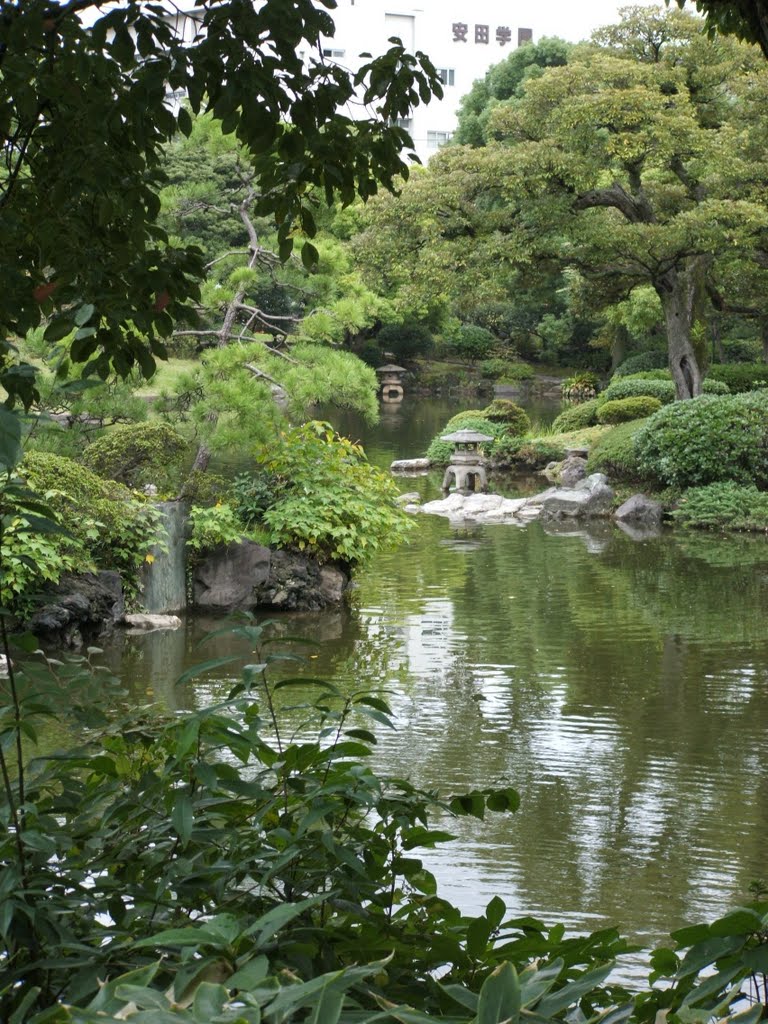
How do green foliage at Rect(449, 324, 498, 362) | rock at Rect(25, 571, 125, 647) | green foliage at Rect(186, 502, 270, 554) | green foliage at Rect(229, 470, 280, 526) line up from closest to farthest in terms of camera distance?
rock at Rect(25, 571, 125, 647), green foliage at Rect(186, 502, 270, 554), green foliage at Rect(229, 470, 280, 526), green foliage at Rect(449, 324, 498, 362)

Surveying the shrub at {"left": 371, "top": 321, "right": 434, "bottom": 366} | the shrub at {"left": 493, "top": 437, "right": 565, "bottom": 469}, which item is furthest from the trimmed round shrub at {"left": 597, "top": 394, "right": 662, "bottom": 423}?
the shrub at {"left": 371, "top": 321, "right": 434, "bottom": 366}

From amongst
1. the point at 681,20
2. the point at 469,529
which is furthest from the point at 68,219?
the point at 681,20

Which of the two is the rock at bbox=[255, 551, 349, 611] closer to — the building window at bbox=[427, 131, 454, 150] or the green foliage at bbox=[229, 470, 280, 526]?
the green foliage at bbox=[229, 470, 280, 526]

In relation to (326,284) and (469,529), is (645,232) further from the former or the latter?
(326,284)

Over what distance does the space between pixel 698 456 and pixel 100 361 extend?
13.8 m

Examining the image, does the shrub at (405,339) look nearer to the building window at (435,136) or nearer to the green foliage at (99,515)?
the building window at (435,136)

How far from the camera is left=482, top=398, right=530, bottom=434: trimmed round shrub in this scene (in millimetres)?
21781

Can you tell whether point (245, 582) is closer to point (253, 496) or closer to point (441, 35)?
point (253, 496)

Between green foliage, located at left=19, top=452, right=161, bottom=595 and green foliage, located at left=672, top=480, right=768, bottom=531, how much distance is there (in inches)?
318

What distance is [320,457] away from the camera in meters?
10.2

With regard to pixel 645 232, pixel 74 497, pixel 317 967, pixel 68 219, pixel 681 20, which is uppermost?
pixel 681 20

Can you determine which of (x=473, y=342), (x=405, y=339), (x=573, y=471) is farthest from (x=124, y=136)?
(x=473, y=342)

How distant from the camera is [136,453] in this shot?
9586 millimetres

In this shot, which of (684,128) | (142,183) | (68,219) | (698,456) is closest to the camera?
(68,219)
